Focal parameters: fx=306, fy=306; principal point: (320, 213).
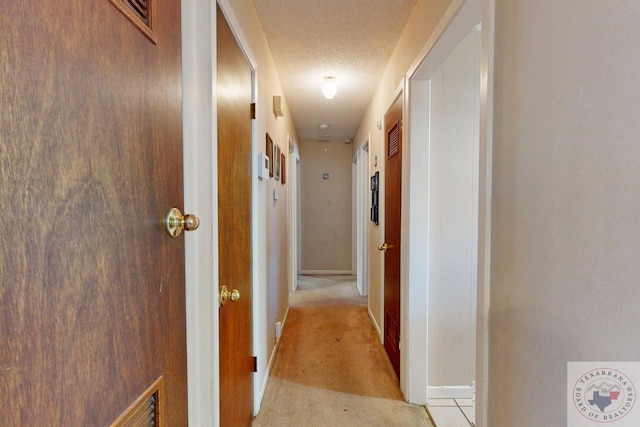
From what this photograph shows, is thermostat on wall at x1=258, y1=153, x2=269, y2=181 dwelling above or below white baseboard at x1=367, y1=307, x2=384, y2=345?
above

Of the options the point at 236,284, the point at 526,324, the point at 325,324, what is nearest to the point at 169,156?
the point at 236,284

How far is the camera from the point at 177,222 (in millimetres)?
784

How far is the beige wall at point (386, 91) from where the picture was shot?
1.58 meters

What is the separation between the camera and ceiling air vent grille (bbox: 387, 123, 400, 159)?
85.6 inches

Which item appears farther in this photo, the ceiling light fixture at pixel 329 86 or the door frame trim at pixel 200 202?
the ceiling light fixture at pixel 329 86

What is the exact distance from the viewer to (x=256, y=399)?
1.79 m

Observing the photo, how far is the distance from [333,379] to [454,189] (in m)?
1.53

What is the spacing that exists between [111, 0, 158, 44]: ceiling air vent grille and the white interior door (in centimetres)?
157

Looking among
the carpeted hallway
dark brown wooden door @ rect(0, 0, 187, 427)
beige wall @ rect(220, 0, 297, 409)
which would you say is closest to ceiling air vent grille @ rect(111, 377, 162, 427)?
dark brown wooden door @ rect(0, 0, 187, 427)

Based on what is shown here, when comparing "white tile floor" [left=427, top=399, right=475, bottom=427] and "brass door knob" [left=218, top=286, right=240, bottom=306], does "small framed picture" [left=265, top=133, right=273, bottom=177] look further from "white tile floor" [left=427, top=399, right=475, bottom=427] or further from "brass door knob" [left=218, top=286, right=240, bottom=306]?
"white tile floor" [left=427, top=399, right=475, bottom=427]

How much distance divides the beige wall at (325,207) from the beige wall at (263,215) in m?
2.64

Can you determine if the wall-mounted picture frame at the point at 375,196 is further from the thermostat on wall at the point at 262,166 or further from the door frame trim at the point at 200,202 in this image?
the door frame trim at the point at 200,202

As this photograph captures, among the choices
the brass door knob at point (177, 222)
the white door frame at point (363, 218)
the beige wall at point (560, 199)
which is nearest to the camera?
the beige wall at point (560, 199)

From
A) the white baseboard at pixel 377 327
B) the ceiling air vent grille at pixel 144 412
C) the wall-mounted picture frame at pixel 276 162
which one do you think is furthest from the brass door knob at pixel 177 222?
the white baseboard at pixel 377 327
